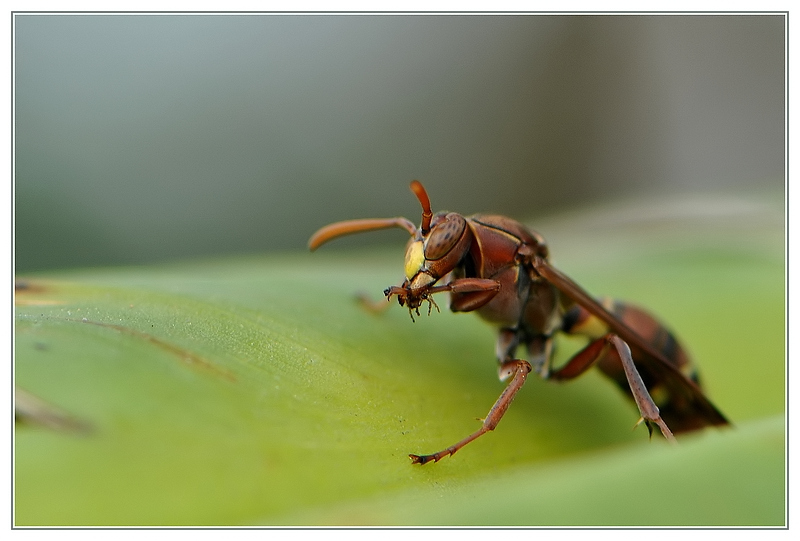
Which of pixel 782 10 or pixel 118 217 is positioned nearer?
pixel 782 10

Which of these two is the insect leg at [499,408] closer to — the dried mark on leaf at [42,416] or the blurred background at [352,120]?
the dried mark on leaf at [42,416]

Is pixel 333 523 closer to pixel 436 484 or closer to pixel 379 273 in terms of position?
pixel 436 484

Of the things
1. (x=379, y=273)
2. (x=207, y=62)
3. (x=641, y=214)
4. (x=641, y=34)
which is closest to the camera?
(x=379, y=273)

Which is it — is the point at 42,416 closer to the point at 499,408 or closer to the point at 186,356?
the point at 186,356

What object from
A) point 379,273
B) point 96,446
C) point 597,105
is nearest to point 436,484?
point 96,446

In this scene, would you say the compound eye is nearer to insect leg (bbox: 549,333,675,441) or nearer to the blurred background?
insect leg (bbox: 549,333,675,441)

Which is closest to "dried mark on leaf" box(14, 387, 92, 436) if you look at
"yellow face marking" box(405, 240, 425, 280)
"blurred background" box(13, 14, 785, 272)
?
"yellow face marking" box(405, 240, 425, 280)
